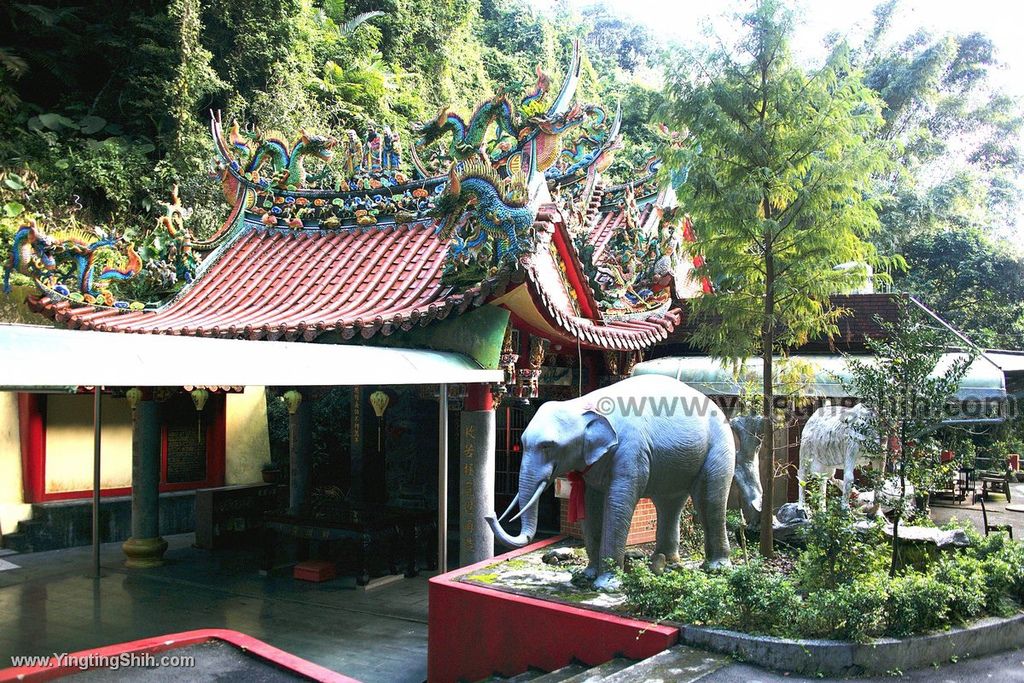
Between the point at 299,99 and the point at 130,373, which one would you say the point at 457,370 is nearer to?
the point at 130,373

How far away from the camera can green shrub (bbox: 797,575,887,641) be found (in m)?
5.52

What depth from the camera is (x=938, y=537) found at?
783 centimetres

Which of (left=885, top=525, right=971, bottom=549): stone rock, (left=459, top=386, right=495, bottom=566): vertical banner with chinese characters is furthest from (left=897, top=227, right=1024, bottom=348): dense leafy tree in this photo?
(left=459, top=386, right=495, bottom=566): vertical banner with chinese characters

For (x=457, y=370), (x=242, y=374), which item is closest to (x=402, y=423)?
(x=457, y=370)

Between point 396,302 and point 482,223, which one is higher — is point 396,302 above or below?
below

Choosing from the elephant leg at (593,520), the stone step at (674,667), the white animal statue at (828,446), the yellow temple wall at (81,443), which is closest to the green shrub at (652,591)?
the stone step at (674,667)

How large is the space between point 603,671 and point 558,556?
2.89 meters

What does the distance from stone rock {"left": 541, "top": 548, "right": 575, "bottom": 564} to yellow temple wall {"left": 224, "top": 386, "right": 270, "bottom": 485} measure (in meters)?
8.43

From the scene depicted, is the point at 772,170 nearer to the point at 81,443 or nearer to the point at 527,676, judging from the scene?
the point at 527,676

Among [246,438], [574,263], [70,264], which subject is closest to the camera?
[70,264]

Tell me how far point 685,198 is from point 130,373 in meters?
5.27

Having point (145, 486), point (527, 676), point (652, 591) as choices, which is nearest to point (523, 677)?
point (527, 676)

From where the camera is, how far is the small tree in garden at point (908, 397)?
680 centimetres

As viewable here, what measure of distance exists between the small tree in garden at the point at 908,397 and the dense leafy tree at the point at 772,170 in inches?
39.4
